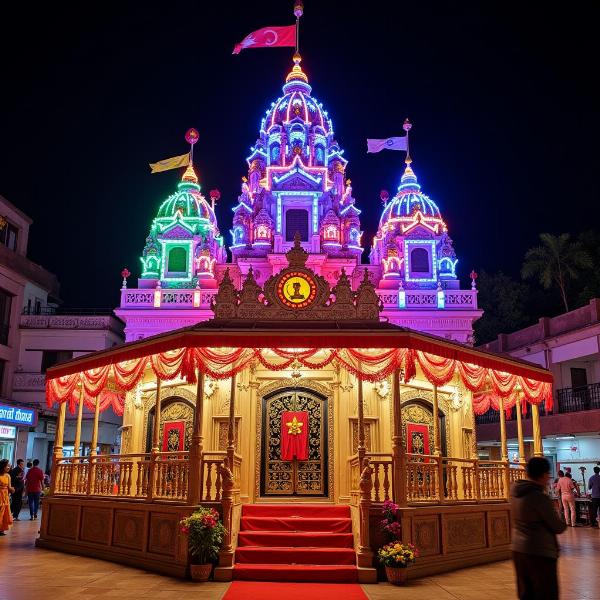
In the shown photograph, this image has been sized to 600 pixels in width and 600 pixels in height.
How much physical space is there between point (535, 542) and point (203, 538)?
6376 mm

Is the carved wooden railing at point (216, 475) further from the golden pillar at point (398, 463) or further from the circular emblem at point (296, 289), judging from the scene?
the circular emblem at point (296, 289)

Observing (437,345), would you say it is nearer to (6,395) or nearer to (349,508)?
(349,508)

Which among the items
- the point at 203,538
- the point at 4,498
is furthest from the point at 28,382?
the point at 203,538

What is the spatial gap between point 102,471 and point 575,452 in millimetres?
22932

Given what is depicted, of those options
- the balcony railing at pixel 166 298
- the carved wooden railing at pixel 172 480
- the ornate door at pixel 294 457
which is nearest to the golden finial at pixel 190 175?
the balcony railing at pixel 166 298

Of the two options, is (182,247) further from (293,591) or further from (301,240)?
(293,591)

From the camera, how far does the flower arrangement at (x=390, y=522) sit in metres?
10.5

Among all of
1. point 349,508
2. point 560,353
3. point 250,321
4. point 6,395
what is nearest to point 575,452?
point 560,353

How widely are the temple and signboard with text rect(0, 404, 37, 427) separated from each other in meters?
10.8

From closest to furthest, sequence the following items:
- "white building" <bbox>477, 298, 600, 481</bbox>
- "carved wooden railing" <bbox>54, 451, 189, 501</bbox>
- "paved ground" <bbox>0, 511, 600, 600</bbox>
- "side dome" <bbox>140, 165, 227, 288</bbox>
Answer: "paved ground" <bbox>0, 511, 600, 600</bbox>
"carved wooden railing" <bbox>54, 451, 189, 501</bbox>
"white building" <bbox>477, 298, 600, 481</bbox>
"side dome" <bbox>140, 165, 227, 288</bbox>

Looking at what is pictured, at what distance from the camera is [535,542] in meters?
5.72

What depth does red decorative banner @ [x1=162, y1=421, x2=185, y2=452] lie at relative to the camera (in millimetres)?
14794

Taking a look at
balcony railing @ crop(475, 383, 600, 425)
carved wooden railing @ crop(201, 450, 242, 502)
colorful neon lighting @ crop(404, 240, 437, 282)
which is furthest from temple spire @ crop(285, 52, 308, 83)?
carved wooden railing @ crop(201, 450, 242, 502)

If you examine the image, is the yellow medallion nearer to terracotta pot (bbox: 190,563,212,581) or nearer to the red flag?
terracotta pot (bbox: 190,563,212,581)
